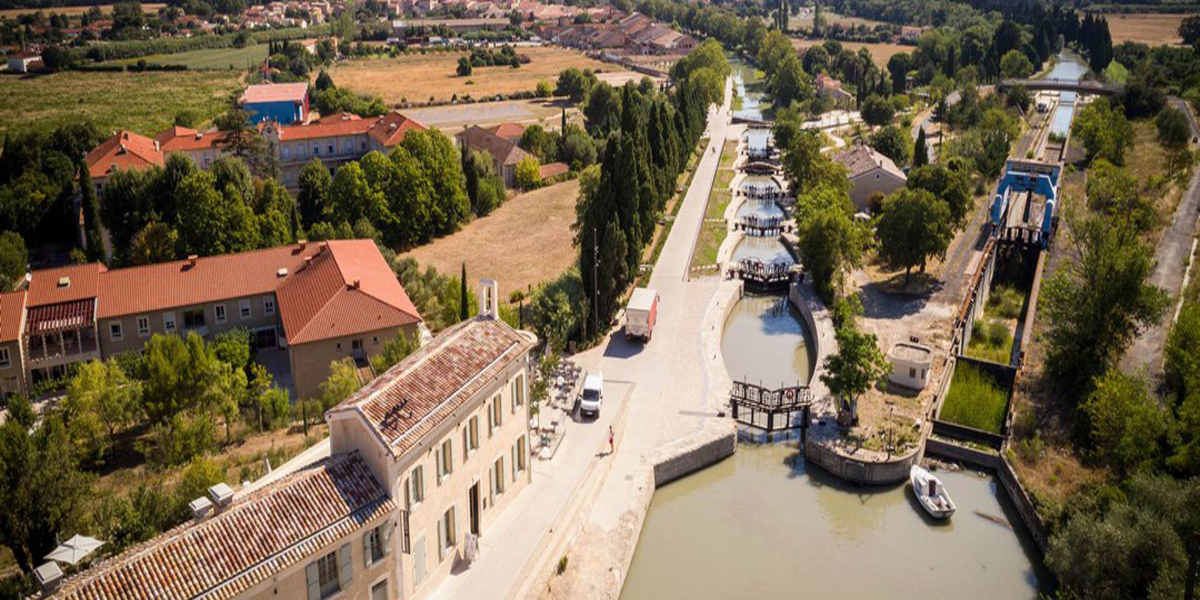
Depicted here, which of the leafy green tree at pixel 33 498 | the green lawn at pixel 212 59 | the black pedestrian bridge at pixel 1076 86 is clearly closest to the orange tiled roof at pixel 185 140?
the leafy green tree at pixel 33 498

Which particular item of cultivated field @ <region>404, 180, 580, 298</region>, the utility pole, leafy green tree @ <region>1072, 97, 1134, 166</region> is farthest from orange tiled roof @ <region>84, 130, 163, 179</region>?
leafy green tree @ <region>1072, 97, 1134, 166</region>

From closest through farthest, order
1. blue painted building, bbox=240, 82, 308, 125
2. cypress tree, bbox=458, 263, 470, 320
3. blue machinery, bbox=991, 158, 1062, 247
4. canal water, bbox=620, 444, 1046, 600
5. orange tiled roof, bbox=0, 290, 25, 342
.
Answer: canal water, bbox=620, 444, 1046, 600 < orange tiled roof, bbox=0, 290, 25, 342 < cypress tree, bbox=458, 263, 470, 320 < blue machinery, bbox=991, 158, 1062, 247 < blue painted building, bbox=240, 82, 308, 125

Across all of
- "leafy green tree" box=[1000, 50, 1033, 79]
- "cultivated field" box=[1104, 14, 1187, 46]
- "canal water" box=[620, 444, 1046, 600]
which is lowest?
"canal water" box=[620, 444, 1046, 600]

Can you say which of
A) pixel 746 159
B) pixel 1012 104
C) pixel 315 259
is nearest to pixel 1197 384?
pixel 315 259

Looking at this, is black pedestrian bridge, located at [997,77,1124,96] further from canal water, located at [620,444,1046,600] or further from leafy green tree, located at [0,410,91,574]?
leafy green tree, located at [0,410,91,574]

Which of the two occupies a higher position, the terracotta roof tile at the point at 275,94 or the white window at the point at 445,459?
the terracotta roof tile at the point at 275,94

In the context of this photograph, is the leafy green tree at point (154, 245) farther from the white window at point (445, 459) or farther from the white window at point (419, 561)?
the white window at point (419, 561)
